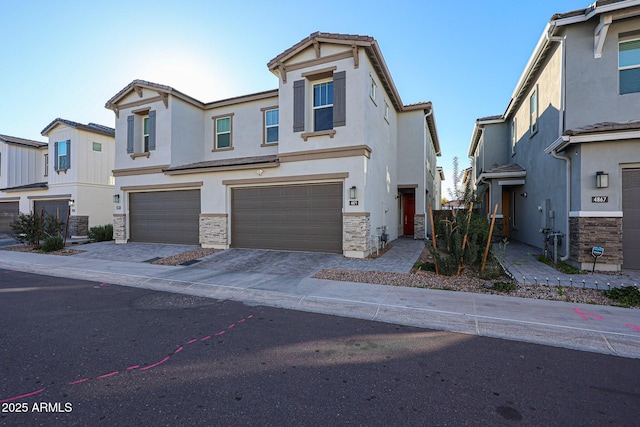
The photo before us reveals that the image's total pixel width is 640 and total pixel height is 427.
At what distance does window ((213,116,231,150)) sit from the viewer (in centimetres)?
1516

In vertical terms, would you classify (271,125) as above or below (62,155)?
above

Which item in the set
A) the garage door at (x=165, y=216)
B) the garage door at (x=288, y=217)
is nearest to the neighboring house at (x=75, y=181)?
the garage door at (x=165, y=216)

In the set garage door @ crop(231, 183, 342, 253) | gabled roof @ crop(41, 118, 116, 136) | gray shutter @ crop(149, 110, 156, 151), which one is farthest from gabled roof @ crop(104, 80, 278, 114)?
garage door @ crop(231, 183, 342, 253)

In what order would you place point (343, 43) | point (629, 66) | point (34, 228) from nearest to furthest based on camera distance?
point (629, 66), point (343, 43), point (34, 228)

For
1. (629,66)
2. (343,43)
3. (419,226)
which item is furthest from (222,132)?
(629,66)

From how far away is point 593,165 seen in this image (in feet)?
26.2

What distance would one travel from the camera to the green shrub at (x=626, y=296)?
5.45 m

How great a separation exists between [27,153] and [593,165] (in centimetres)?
3254

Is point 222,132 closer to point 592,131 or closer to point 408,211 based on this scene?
point 408,211

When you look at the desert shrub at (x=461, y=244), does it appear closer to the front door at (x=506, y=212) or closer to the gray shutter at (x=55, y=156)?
the front door at (x=506, y=212)

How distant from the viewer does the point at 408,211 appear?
18953mm

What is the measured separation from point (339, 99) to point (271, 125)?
14.6 ft

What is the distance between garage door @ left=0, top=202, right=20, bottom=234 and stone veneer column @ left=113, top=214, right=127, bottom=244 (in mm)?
12583

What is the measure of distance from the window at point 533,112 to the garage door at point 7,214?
102ft
